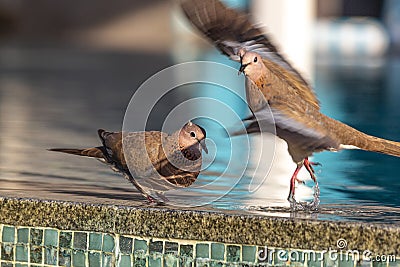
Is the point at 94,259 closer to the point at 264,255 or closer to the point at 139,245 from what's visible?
the point at 139,245

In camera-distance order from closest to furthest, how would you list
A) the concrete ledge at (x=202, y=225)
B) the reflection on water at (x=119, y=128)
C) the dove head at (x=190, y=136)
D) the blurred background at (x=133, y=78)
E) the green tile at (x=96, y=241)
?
1. the concrete ledge at (x=202, y=225)
2. the dove head at (x=190, y=136)
3. the green tile at (x=96, y=241)
4. the reflection on water at (x=119, y=128)
5. the blurred background at (x=133, y=78)

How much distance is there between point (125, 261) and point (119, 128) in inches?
102

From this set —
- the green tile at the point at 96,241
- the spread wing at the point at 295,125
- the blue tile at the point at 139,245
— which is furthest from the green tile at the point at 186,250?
the spread wing at the point at 295,125

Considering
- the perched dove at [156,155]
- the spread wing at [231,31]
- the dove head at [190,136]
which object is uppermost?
the spread wing at [231,31]

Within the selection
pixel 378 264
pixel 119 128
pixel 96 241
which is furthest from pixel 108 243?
pixel 119 128

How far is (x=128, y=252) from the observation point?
2.90 m

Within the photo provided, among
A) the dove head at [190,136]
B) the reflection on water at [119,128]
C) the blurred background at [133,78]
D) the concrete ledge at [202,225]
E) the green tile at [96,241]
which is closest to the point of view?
the concrete ledge at [202,225]

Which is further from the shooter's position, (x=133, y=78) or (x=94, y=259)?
(x=133, y=78)

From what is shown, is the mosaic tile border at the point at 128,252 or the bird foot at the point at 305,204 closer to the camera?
the mosaic tile border at the point at 128,252

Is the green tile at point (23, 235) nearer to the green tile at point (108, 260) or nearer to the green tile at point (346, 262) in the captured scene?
the green tile at point (108, 260)

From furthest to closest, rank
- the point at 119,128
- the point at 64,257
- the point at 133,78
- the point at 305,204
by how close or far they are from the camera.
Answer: the point at 133,78 < the point at 119,128 < the point at 305,204 < the point at 64,257

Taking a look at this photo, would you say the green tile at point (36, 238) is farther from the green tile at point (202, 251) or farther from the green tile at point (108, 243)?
the green tile at point (202, 251)

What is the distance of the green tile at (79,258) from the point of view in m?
2.90

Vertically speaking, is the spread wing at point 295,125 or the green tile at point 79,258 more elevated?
the spread wing at point 295,125
